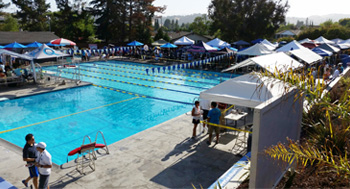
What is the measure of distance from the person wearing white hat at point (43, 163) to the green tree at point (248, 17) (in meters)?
35.6

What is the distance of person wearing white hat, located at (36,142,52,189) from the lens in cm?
521

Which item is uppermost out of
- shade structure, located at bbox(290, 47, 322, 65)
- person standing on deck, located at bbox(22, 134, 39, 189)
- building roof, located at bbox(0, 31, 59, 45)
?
building roof, located at bbox(0, 31, 59, 45)

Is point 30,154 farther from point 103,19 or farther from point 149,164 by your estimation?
point 103,19

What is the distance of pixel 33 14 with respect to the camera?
44500mm

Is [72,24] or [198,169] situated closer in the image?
[198,169]

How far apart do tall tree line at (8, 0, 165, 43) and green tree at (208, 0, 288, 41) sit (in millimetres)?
9889

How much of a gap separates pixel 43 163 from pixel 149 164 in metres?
2.61

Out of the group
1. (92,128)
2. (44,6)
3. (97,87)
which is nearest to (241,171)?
(92,128)

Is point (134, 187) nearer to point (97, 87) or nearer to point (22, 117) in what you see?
point (22, 117)

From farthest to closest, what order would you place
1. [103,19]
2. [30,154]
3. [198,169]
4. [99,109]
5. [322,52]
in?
1. [103,19]
2. [322,52]
3. [99,109]
4. [198,169]
5. [30,154]

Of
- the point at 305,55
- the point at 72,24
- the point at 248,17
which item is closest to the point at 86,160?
the point at 305,55

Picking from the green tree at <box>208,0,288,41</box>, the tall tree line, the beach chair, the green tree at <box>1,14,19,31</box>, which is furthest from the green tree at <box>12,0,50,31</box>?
the beach chair

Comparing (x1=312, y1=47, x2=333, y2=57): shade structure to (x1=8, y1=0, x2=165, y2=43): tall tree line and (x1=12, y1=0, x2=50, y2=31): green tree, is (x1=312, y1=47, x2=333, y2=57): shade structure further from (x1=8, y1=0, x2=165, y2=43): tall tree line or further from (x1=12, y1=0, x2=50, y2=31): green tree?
(x1=12, y1=0, x2=50, y2=31): green tree

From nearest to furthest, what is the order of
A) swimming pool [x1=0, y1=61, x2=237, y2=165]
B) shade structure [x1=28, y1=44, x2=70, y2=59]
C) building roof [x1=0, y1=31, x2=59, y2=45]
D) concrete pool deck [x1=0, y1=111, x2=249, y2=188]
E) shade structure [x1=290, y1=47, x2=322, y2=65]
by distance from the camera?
concrete pool deck [x1=0, y1=111, x2=249, y2=188] → swimming pool [x1=0, y1=61, x2=237, y2=165] → shade structure [x1=290, y1=47, x2=322, y2=65] → shade structure [x1=28, y1=44, x2=70, y2=59] → building roof [x1=0, y1=31, x2=59, y2=45]
